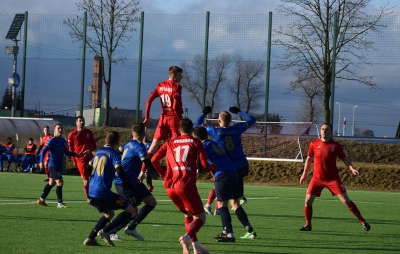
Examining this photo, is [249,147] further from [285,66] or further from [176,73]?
[176,73]

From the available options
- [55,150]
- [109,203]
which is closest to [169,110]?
[109,203]

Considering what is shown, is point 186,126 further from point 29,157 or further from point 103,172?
point 29,157

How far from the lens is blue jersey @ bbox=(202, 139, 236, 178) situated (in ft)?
35.5

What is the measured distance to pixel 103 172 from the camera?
1013 cm

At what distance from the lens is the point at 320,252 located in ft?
33.0

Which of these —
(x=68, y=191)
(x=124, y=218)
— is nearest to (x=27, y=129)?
(x=68, y=191)

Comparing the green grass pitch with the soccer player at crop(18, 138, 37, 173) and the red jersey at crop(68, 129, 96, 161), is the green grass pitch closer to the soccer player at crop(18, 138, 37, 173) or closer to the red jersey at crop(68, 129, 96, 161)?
the red jersey at crop(68, 129, 96, 161)

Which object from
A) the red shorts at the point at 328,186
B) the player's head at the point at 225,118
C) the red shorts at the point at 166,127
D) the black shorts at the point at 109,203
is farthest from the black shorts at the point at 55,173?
the black shorts at the point at 109,203

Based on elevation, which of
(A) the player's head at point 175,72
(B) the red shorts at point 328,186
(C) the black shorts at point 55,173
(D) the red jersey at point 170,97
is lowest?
(C) the black shorts at point 55,173

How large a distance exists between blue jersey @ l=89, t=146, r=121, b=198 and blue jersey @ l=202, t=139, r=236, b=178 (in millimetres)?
1499

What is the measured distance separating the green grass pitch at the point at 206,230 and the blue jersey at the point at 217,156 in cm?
118

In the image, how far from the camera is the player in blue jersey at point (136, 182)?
11.0 metres

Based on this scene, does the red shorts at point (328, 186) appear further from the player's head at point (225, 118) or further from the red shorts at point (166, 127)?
the red shorts at point (166, 127)

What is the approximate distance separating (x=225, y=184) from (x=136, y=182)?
1471 millimetres
